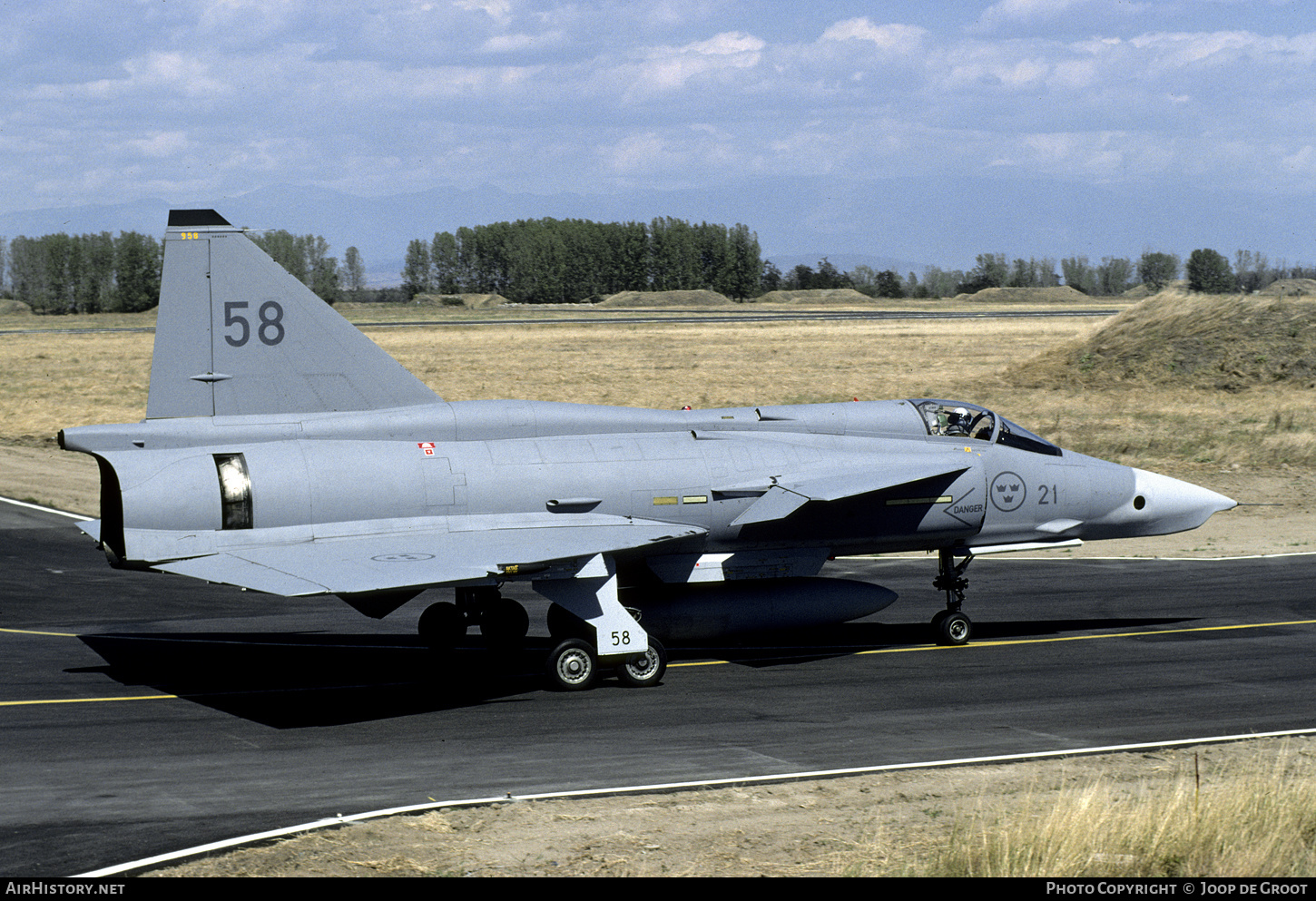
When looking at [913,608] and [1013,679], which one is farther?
[913,608]

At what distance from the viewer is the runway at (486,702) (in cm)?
1145

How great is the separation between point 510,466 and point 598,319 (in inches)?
3737

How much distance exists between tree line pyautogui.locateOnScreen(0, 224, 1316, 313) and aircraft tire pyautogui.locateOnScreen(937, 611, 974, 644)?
125 metres

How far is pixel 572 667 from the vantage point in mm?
15703

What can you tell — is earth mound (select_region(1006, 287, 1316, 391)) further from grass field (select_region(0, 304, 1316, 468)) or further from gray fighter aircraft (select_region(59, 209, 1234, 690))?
gray fighter aircraft (select_region(59, 209, 1234, 690))

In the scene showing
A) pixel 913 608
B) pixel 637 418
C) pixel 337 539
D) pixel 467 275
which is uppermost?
pixel 467 275

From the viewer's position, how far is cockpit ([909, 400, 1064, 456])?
19031mm

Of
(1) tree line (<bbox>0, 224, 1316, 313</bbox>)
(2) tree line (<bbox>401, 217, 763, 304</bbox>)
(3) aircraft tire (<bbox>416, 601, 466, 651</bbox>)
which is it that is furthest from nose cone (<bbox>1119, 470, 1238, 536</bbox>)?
(2) tree line (<bbox>401, 217, 763, 304</bbox>)

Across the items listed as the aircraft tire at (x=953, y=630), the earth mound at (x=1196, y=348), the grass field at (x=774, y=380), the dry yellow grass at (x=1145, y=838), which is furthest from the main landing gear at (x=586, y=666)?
the earth mound at (x=1196, y=348)

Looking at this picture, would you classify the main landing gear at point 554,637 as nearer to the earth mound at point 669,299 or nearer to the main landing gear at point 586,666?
the main landing gear at point 586,666

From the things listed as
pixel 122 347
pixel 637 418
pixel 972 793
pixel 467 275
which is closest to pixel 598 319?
pixel 122 347

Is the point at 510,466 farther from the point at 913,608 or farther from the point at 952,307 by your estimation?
the point at 952,307

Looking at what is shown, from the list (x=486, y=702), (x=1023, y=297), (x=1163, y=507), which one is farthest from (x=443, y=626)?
(x=1023, y=297)

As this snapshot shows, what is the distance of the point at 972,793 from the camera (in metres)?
11.4
